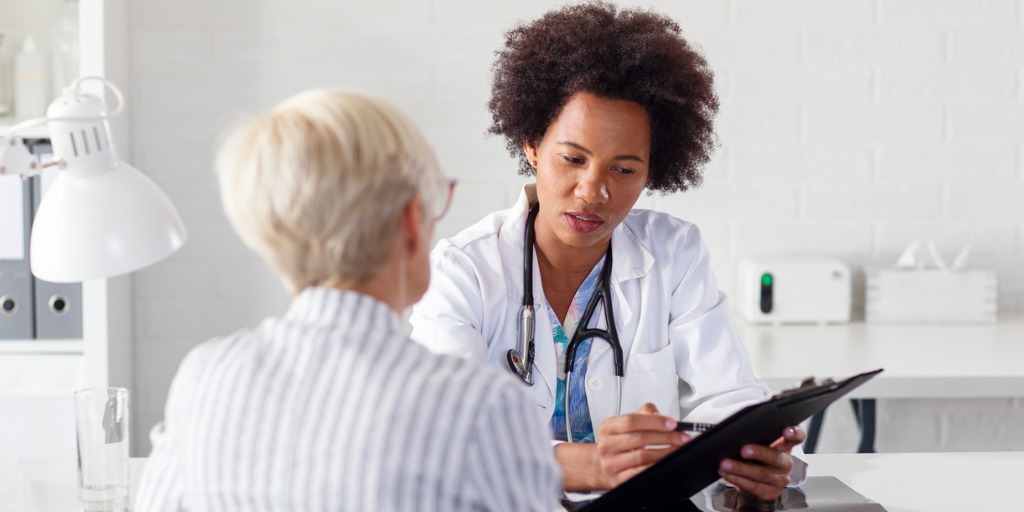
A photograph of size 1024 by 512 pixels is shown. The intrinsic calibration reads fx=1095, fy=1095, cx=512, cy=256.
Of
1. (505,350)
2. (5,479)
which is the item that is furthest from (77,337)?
(505,350)

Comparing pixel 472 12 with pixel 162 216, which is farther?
pixel 472 12

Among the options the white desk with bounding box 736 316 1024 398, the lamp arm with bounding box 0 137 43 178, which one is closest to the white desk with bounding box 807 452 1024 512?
the white desk with bounding box 736 316 1024 398

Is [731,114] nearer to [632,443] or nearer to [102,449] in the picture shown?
[632,443]

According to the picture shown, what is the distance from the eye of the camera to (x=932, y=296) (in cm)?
268

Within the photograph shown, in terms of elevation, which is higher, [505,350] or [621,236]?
[621,236]

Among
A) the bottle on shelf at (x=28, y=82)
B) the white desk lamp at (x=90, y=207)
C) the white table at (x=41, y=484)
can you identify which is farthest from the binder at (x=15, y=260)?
the white desk lamp at (x=90, y=207)

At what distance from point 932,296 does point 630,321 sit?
4.09ft

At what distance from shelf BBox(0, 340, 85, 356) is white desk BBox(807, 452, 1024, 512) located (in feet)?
5.51

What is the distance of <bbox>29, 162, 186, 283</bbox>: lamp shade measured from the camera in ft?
3.43

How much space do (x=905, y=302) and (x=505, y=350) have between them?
1.38 meters

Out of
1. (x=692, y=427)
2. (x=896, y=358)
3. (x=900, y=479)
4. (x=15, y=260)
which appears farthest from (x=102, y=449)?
(x=896, y=358)

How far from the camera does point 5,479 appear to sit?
1451mm

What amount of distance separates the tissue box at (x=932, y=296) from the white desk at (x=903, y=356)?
0.12 feet

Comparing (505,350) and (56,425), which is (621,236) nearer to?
(505,350)
